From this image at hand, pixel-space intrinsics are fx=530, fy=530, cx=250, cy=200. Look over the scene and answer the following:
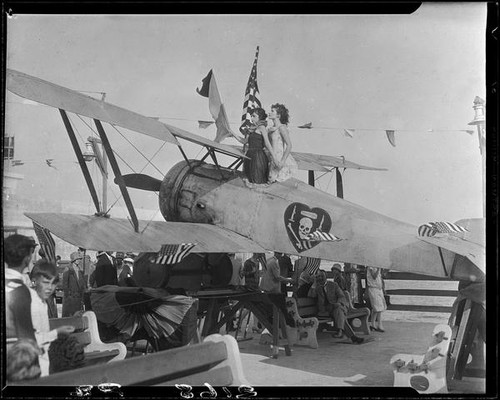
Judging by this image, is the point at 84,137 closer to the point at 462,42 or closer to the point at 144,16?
the point at 144,16

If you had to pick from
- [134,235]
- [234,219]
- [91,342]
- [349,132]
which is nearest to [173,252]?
[134,235]

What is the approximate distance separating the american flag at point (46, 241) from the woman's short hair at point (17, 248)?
0.08 metres

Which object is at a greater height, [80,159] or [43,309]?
[80,159]

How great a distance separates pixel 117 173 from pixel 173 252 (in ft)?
2.93

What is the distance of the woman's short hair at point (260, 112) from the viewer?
15.7 ft

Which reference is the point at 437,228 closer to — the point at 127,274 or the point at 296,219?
the point at 296,219

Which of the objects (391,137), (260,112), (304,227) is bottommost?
(304,227)

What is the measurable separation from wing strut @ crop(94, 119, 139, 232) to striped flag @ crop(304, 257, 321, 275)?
1597 millimetres

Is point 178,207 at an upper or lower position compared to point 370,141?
lower

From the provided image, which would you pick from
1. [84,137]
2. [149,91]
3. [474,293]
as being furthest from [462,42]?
[84,137]

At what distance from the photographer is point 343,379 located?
4512 millimetres

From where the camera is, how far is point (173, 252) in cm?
471

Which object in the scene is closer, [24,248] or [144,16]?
[24,248]
